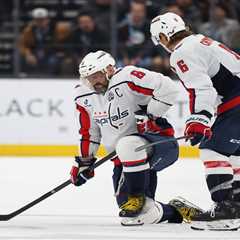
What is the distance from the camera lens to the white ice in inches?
169

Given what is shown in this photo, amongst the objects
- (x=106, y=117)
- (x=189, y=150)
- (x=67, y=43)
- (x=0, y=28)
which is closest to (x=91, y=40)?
(x=67, y=43)

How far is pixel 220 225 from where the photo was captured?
14.6 ft

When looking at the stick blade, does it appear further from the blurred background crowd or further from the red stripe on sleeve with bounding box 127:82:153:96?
the blurred background crowd

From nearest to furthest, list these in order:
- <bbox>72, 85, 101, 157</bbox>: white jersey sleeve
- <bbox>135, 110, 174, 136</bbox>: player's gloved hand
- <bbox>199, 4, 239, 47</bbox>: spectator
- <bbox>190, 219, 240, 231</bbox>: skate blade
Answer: <bbox>190, 219, 240, 231</bbox>: skate blade < <bbox>135, 110, 174, 136</bbox>: player's gloved hand < <bbox>72, 85, 101, 157</bbox>: white jersey sleeve < <bbox>199, 4, 239, 47</bbox>: spectator

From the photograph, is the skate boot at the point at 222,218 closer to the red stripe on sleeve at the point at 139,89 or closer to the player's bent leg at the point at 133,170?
the player's bent leg at the point at 133,170

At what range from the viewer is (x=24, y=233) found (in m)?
4.30

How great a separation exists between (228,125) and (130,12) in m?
4.82

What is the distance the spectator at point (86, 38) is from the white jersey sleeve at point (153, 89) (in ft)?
14.7

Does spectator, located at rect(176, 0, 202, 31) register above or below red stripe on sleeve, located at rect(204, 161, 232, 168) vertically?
below

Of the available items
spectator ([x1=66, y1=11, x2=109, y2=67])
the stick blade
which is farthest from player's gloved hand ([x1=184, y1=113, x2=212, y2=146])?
spectator ([x1=66, y1=11, x2=109, y2=67])

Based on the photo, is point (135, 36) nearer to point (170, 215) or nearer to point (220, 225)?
point (170, 215)

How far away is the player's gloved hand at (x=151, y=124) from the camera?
4648mm

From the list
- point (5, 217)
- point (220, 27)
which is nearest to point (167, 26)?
point (5, 217)

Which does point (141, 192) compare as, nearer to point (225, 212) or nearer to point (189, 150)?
point (225, 212)
